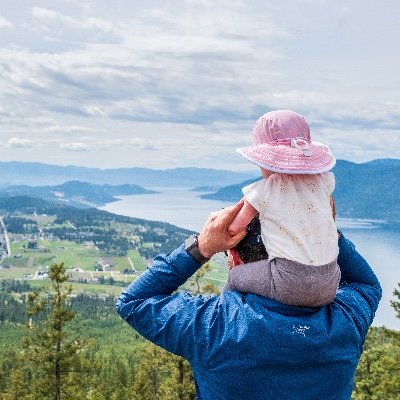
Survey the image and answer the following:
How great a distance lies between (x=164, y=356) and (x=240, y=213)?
49.6 feet

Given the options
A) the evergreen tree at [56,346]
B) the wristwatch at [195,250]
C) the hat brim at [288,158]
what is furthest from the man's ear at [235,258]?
the evergreen tree at [56,346]

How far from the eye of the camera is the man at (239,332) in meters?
1.69

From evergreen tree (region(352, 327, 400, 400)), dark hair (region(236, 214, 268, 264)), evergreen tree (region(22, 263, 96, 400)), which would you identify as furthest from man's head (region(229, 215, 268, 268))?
evergreen tree (region(22, 263, 96, 400))

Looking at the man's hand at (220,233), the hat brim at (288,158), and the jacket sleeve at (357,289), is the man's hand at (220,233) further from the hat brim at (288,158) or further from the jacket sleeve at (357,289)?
the jacket sleeve at (357,289)

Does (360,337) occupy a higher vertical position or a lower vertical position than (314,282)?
lower

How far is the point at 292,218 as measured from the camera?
172 centimetres

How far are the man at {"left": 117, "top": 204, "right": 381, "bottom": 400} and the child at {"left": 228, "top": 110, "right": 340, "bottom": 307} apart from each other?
0.06m

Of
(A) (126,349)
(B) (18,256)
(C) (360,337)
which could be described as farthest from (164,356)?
(B) (18,256)

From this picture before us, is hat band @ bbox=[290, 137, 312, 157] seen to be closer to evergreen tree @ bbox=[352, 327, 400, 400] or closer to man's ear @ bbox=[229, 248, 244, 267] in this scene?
man's ear @ bbox=[229, 248, 244, 267]

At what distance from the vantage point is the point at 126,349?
275 ft

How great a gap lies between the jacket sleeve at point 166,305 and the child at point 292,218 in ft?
0.58

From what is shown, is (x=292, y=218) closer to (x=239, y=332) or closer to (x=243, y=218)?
(x=243, y=218)

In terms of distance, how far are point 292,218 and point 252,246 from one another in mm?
180

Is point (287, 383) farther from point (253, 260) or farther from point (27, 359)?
point (27, 359)
